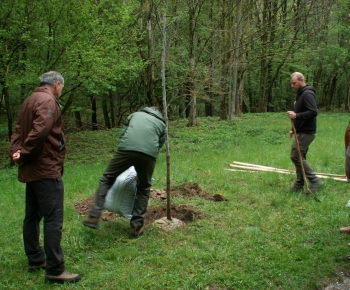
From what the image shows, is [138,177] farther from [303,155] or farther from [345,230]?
[303,155]

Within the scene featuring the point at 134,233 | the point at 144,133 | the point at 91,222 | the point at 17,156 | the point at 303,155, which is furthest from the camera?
the point at 303,155

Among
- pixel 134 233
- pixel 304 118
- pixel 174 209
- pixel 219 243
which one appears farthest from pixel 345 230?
pixel 134 233

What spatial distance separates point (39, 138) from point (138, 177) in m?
1.68

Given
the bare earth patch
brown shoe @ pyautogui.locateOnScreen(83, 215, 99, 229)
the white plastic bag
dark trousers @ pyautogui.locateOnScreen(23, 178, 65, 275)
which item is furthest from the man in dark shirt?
dark trousers @ pyautogui.locateOnScreen(23, 178, 65, 275)

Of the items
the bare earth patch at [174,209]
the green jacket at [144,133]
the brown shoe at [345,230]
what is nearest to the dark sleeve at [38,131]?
the green jacket at [144,133]

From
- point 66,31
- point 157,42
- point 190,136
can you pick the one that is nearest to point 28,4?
point 66,31

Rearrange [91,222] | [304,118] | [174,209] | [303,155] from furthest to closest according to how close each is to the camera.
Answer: [303,155], [304,118], [174,209], [91,222]

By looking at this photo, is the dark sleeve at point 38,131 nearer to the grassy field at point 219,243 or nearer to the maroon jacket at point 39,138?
the maroon jacket at point 39,138

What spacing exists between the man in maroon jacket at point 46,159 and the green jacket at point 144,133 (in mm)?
965

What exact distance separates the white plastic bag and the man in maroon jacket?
1248 mm

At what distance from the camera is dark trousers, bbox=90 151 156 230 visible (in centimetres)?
473

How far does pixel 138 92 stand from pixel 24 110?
74.3 feet

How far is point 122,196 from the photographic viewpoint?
512 centimetres

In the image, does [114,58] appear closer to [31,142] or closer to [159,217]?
[159,217]
